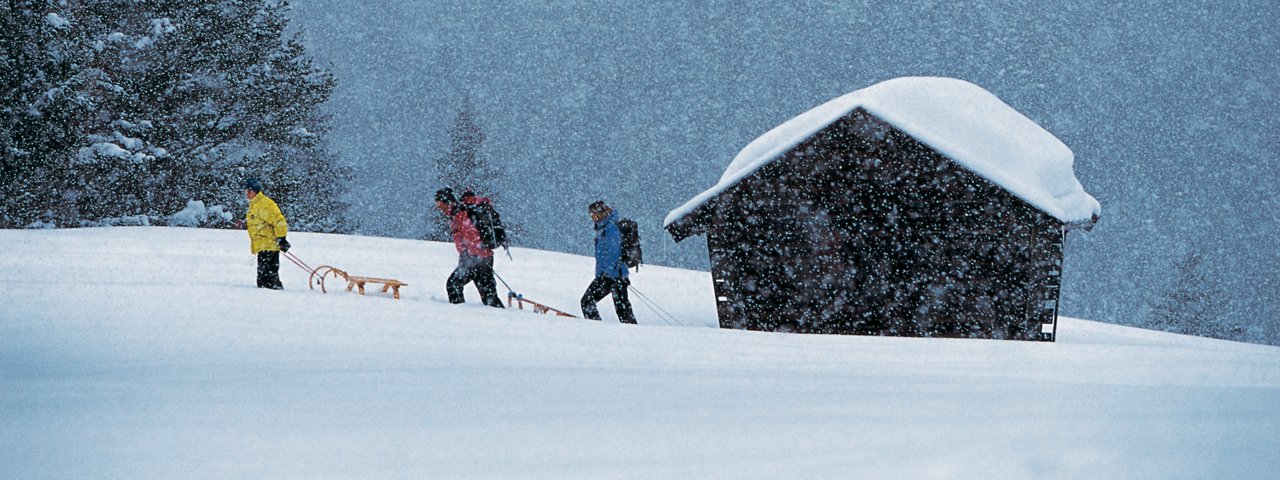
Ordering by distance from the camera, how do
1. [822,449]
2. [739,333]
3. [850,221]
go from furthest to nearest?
[850,221]
[739,333]
[822,449]

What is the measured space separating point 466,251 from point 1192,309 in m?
40.6

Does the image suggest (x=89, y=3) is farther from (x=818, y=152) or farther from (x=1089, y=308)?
(x=1089, y=308)

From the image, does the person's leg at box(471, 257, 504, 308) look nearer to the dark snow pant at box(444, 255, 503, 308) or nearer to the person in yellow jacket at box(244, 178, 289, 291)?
the dark snow pant at box(444, 255, 503, 308)


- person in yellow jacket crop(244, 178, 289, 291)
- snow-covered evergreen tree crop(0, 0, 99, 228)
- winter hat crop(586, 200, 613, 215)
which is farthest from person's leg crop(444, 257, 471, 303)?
snow-covered evergreen tree crop(0, 0, 99, 228)

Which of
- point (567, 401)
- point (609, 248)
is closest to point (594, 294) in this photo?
point (609, 248)

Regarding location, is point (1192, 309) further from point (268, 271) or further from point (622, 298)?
point (268, 271)

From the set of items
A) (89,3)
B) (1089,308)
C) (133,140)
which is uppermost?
(89,3)

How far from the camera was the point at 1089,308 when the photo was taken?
9106 cm

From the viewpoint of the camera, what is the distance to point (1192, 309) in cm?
4275

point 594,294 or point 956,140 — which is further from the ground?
point 956,140

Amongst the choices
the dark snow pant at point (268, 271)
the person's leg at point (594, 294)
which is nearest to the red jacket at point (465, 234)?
the person's leg at point (594, 294)

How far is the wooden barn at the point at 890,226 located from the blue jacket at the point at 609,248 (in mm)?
1465

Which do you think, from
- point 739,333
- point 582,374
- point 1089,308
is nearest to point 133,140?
point 739,333

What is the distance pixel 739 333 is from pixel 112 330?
5449mm
